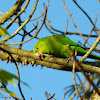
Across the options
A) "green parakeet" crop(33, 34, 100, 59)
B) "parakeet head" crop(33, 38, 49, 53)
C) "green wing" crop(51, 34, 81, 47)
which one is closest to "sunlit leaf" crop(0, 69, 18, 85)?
"green parakeet" crop(33, 34, 100, 59)

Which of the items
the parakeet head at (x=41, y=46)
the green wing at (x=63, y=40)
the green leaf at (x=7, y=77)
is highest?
the green wing at (x=63, y=40)

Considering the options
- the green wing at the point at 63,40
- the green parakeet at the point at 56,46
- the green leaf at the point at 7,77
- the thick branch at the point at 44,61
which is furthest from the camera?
the green wing at the point at 63,40

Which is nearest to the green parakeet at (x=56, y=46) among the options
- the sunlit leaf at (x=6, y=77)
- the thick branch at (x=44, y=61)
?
the thick branch at (x=44, y=61)

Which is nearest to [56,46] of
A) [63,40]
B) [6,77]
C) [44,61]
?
[63,40]

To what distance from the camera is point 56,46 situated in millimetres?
5016

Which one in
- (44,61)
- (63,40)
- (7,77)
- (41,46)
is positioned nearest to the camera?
(7,77)

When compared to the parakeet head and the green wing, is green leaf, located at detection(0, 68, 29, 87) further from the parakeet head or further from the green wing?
the green wing

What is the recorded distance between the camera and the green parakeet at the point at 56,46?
4828 millimetres

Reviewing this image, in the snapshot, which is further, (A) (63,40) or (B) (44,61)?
(A) (63,40)

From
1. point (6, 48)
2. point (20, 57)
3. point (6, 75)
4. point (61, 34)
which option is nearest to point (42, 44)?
point (61, 34)

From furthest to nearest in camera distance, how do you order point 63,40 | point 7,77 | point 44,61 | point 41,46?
point 63,40 → point 41,46 → point 44,61 → point 7,77

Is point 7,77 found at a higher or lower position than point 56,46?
lower

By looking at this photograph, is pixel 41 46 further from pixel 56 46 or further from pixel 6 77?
pixel 6 77

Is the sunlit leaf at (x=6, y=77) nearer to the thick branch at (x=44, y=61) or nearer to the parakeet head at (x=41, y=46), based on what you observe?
the thick branch at (x=44, y=61)
